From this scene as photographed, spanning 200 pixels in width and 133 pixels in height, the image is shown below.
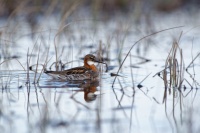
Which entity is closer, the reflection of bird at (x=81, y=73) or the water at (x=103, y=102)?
the water at (x=103, y=102)

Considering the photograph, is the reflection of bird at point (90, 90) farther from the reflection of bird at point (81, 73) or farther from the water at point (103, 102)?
the reflection of bird at point (81, 73)

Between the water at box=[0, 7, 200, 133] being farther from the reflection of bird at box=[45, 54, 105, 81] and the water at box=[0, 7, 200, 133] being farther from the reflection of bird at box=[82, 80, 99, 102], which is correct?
the reflection of bird at box=[45, 54, 105, 81]

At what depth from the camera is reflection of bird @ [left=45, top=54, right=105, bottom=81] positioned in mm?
10625

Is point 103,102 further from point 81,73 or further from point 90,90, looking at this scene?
point 81,73

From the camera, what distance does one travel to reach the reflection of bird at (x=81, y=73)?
10.6 metres

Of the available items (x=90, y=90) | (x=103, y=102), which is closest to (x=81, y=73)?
(x=90, y=90)

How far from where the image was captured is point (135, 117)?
8039 millimetres

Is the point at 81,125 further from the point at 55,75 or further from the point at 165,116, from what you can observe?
the point at 55,75

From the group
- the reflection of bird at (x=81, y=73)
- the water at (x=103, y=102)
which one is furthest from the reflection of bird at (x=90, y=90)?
the reflection of bird at (x=81, y=73)

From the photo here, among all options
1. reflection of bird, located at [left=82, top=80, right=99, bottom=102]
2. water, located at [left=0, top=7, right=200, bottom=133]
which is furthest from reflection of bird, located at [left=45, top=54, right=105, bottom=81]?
reflection of bird, located at [left=82, top=80, right=99, bottom=102]

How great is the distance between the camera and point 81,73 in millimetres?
11031

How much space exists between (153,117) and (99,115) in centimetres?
68

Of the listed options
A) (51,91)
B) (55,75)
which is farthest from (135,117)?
(55,75)

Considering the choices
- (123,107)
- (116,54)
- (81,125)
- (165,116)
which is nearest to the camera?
(81,125)
